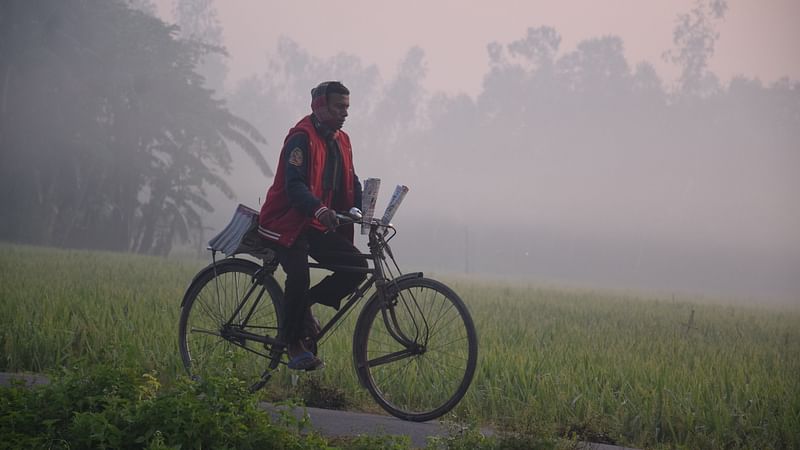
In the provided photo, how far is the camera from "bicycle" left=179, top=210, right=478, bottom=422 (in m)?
4.75

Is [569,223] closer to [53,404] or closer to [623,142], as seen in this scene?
[623,142]

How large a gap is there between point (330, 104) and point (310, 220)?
73 centimetres

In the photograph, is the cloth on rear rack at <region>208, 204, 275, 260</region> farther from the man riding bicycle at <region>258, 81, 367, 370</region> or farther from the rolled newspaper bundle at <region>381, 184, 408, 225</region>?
the rolled newspaper bundle at <region>381, 184, 408, 225</region>

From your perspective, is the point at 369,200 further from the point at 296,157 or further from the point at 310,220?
the point at 296,157

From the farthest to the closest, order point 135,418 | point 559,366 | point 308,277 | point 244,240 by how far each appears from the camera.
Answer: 1. point 559,366
2. point 244,240
3. point 308,277
4. point 135,418

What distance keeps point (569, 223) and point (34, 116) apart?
44765 millimetres

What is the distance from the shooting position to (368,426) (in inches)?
183

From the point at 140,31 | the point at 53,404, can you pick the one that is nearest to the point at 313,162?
the point at 53,404

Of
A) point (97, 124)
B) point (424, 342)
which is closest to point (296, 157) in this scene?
point (424, 342)

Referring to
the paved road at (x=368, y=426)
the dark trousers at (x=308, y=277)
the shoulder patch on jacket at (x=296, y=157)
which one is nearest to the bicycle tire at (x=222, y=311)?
the dark trousers at (x=308, y=277)

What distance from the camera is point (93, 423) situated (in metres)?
3.58

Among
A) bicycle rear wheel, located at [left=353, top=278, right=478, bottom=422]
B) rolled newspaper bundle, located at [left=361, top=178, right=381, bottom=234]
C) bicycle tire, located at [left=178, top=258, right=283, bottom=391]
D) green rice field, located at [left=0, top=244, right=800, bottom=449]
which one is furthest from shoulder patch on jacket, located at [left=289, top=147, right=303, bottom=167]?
green rice field, located at [left=0, top=244, right=800, bottom=449]

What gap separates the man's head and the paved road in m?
1.77

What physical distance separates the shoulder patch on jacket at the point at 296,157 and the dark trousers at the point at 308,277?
0.44 m
